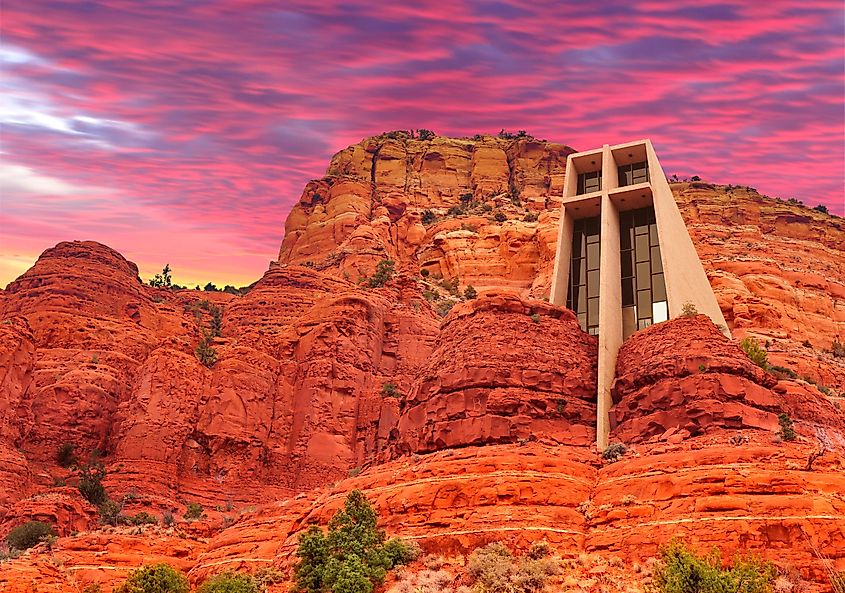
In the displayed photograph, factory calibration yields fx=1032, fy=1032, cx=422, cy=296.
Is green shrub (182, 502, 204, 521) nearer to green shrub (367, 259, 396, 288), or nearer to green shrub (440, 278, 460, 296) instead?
green shrub (367, 259, 396, 288)

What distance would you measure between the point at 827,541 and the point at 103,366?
43984 millimetres

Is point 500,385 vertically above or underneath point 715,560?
above

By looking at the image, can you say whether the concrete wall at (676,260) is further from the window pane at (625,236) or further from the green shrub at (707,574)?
the green shrub at (707,574)

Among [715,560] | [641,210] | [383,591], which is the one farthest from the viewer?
[641,210]

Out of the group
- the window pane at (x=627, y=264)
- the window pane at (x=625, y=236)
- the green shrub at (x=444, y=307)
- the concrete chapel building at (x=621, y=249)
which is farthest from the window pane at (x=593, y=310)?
the green shrub at (x=444, y=307)

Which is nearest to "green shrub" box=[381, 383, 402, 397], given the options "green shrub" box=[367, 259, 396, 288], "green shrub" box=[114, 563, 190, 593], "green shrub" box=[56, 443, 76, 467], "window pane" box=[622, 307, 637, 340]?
"green shrub" box=[367, 259, 396, 288]

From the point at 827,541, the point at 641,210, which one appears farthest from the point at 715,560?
the point at 641,210

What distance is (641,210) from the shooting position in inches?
1885

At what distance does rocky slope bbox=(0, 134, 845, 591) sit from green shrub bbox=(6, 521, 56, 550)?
5.18ft

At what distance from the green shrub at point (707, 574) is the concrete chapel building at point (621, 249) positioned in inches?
644

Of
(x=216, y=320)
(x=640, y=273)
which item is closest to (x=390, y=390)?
(x=640, y=273)

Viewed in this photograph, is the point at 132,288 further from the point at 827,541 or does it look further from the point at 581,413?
the point at 827,541

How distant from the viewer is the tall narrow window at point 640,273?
44.7 metres

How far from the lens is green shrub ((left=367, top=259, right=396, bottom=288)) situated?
74.6m
